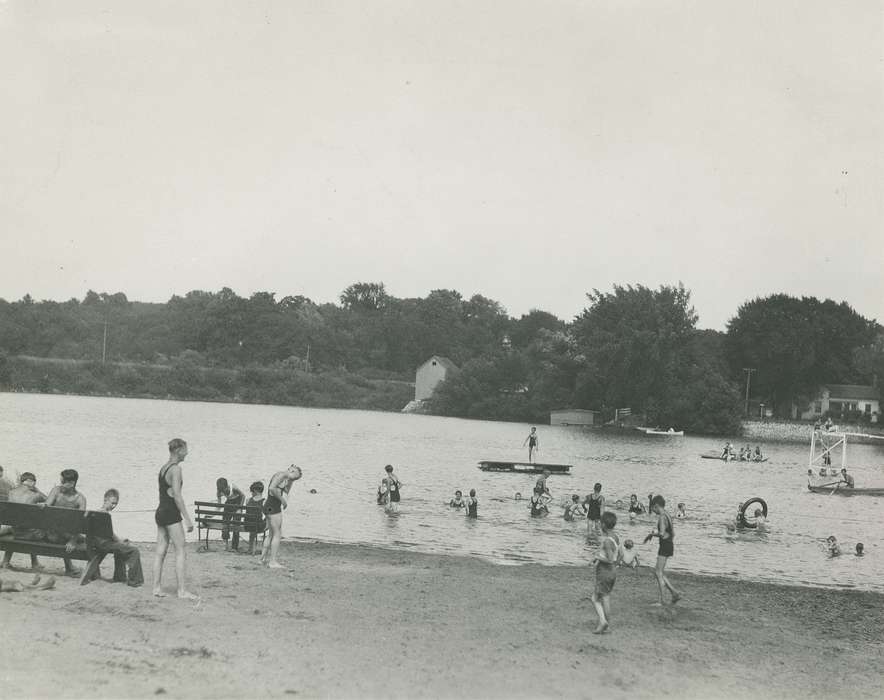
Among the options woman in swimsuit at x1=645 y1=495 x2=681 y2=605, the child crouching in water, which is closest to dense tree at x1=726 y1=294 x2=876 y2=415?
woman in swimsuit at x1=645 y1=495 x2=681 y2=605

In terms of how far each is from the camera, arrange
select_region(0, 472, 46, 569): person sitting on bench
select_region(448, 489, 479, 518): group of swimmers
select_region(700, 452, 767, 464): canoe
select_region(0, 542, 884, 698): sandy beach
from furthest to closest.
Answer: select_region(700, 452, 767, 464): canoe, select_region(448, 489, 479, 518): group of swimmers, select_region(0, 472, 46, 569): person sitting on bench, select_region(0, 542, 884, 698): sandy beach

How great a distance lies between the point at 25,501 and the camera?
1198 cm

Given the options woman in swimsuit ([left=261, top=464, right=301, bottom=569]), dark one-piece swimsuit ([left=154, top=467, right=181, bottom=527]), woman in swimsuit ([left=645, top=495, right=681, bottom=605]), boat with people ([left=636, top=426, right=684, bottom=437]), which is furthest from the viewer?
boat with people ([left=636, top=426, right=684, bottom=437])

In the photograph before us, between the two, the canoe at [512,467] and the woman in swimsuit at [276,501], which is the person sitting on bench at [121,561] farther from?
the canoe at [512,467]

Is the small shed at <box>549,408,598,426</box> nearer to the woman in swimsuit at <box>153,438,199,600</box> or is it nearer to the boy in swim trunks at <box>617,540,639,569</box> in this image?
the boy in swim trunks at <box>617,540,639,569</box>

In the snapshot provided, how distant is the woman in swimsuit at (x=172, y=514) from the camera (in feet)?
32.6

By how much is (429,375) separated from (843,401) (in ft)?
192

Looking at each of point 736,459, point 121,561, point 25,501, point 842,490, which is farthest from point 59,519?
point 736,459

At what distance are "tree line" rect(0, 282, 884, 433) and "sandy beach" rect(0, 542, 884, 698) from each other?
89281 mm

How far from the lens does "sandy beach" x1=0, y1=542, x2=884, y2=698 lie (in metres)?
7.66

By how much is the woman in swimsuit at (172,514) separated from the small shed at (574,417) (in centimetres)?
10070

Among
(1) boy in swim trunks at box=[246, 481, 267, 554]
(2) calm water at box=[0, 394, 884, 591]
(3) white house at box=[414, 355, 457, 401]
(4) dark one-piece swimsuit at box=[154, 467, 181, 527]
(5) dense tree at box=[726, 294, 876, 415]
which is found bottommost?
(2) calm water at box=[0, 394, 884, 591]

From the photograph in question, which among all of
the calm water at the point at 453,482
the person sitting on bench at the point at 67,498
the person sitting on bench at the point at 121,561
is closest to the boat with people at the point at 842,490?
the calm water at the point at 453,482

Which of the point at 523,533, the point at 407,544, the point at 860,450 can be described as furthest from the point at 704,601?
the point at 860,450
